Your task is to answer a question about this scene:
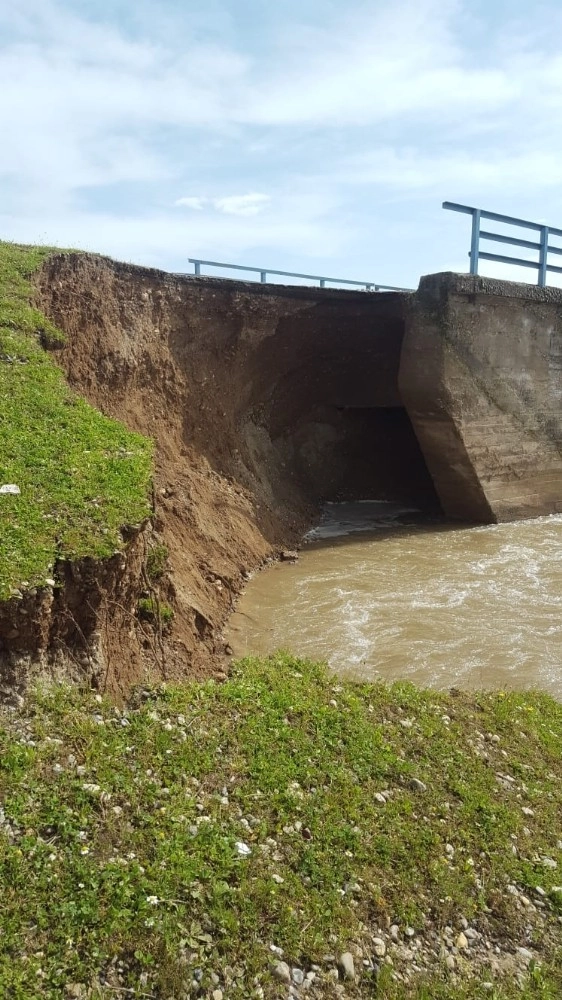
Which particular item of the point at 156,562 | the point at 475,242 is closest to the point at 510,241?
the point at 475,242

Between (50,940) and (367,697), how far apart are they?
10.0 ft

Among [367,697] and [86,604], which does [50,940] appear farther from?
[367,697]

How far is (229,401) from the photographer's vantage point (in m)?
13.3

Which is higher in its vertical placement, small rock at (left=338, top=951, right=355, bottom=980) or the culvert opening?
the culvert opening

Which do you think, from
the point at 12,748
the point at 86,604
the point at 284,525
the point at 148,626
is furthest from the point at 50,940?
the point at 284,525

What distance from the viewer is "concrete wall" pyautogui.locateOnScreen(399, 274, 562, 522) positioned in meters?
13.1

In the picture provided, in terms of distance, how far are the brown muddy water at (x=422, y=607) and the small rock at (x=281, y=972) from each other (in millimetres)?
3669

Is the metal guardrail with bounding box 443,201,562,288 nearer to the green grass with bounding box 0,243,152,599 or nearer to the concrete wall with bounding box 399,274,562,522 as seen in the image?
the concrete wall with bounding box 399,274,562,522

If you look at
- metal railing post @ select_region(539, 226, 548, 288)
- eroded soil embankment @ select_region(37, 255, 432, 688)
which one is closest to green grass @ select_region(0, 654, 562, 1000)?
eroded soil embankment @ select_region(37, 255, 432, 688)

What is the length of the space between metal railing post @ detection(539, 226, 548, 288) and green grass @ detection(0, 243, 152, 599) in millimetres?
9361

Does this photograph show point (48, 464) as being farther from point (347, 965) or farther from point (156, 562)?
point (347, 965)

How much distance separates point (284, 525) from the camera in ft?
41.8

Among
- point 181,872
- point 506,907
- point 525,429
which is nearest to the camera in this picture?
point 181,872

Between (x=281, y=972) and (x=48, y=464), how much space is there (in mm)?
4457
